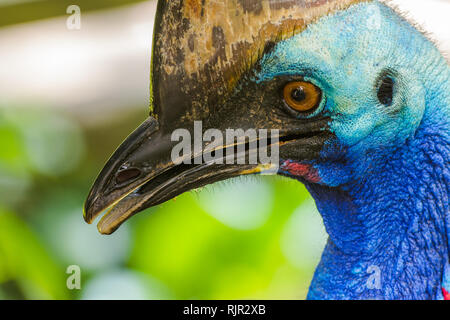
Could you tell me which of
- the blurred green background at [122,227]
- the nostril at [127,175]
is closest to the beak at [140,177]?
the nostril at [127,175]

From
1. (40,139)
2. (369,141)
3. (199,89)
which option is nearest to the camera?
(199,89)

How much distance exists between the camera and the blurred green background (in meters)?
2.55

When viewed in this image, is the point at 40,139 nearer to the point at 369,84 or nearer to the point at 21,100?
the point at 21,100

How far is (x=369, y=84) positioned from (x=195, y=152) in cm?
38

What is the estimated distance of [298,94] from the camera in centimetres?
119

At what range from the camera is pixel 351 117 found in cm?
124

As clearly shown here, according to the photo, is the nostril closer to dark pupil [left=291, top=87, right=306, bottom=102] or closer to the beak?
the beak

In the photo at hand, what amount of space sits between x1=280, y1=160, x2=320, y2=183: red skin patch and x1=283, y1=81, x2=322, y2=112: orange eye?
141 mm

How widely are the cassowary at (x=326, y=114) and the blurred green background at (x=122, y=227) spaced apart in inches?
30.0

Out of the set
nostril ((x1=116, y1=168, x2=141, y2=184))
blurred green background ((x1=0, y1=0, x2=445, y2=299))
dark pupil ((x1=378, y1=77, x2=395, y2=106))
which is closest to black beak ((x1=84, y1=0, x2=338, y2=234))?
nostril ((x1=116, y1=168, x2=141, y2=184))

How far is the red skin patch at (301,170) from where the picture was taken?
1.31 m

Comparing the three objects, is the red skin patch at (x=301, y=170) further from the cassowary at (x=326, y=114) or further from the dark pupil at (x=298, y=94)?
the dark pupil at (x=298, y=94)
